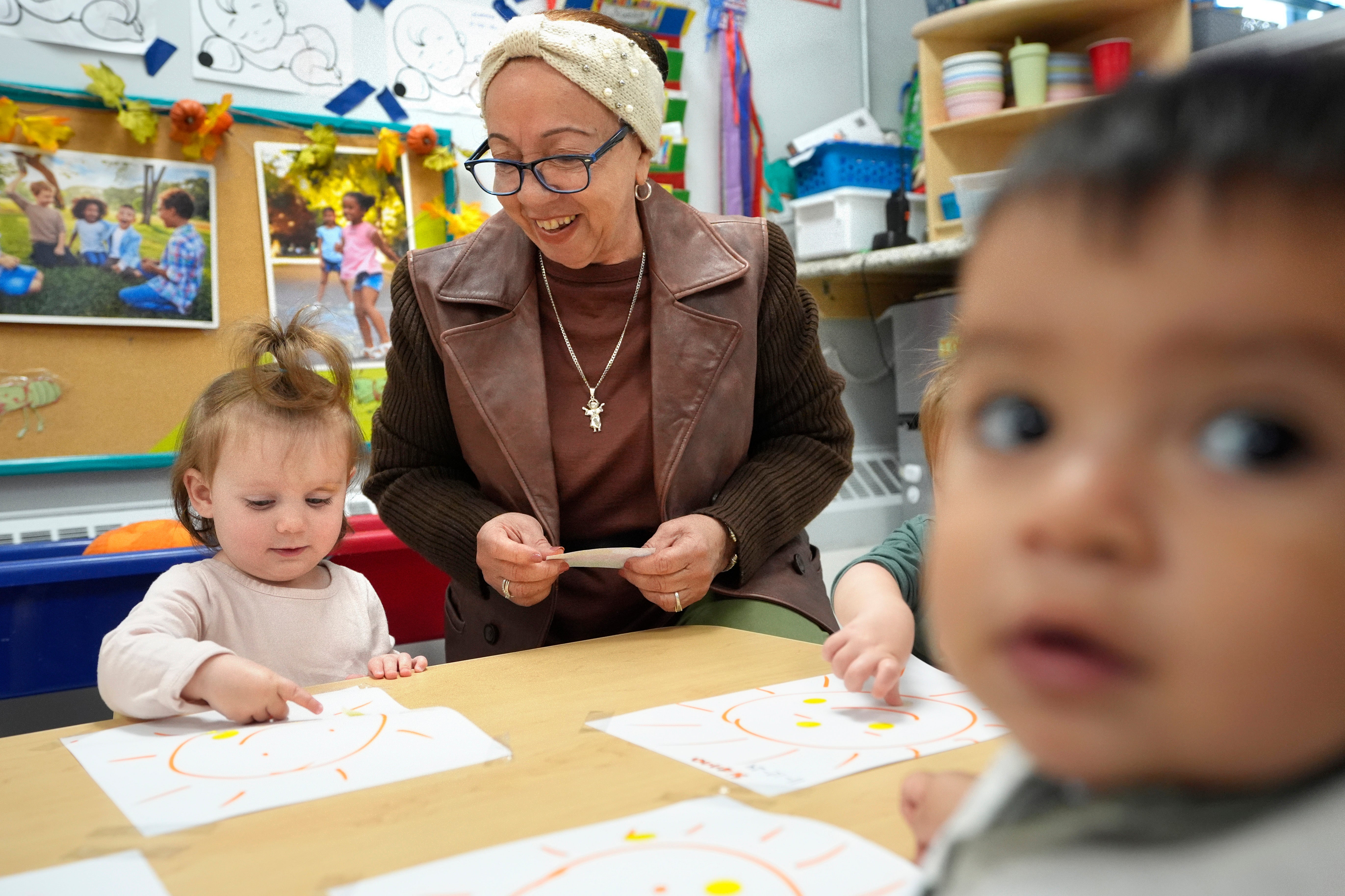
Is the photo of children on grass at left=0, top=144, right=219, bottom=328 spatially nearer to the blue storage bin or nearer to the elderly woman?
the blue storage bin

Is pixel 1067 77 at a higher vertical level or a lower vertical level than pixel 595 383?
higher

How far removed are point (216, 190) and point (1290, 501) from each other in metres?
2.11

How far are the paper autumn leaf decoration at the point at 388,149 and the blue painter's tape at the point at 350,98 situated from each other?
0.24ft

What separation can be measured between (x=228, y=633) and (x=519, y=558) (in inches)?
12.3

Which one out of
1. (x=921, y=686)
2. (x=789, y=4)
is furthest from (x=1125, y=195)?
(x=789, y=4)

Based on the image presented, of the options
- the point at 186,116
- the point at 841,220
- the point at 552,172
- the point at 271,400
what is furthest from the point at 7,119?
the point at 841,220

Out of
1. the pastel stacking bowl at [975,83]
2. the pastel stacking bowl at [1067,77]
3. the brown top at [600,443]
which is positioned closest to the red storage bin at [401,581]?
the brown top at [600,443]

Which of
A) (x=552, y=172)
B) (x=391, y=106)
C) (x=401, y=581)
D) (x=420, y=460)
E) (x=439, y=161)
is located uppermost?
(x=391, y=106)

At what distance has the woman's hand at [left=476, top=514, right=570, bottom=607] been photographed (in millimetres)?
995

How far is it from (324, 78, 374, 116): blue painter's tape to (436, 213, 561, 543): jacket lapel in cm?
114

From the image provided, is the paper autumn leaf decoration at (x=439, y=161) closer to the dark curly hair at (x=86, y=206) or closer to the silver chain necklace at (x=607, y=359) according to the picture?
the dark curly hair at (x=86, y=206)

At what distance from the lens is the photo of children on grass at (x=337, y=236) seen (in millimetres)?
2047

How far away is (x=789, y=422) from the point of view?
129 centimetres

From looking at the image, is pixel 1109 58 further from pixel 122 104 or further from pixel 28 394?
pixel 28 394
